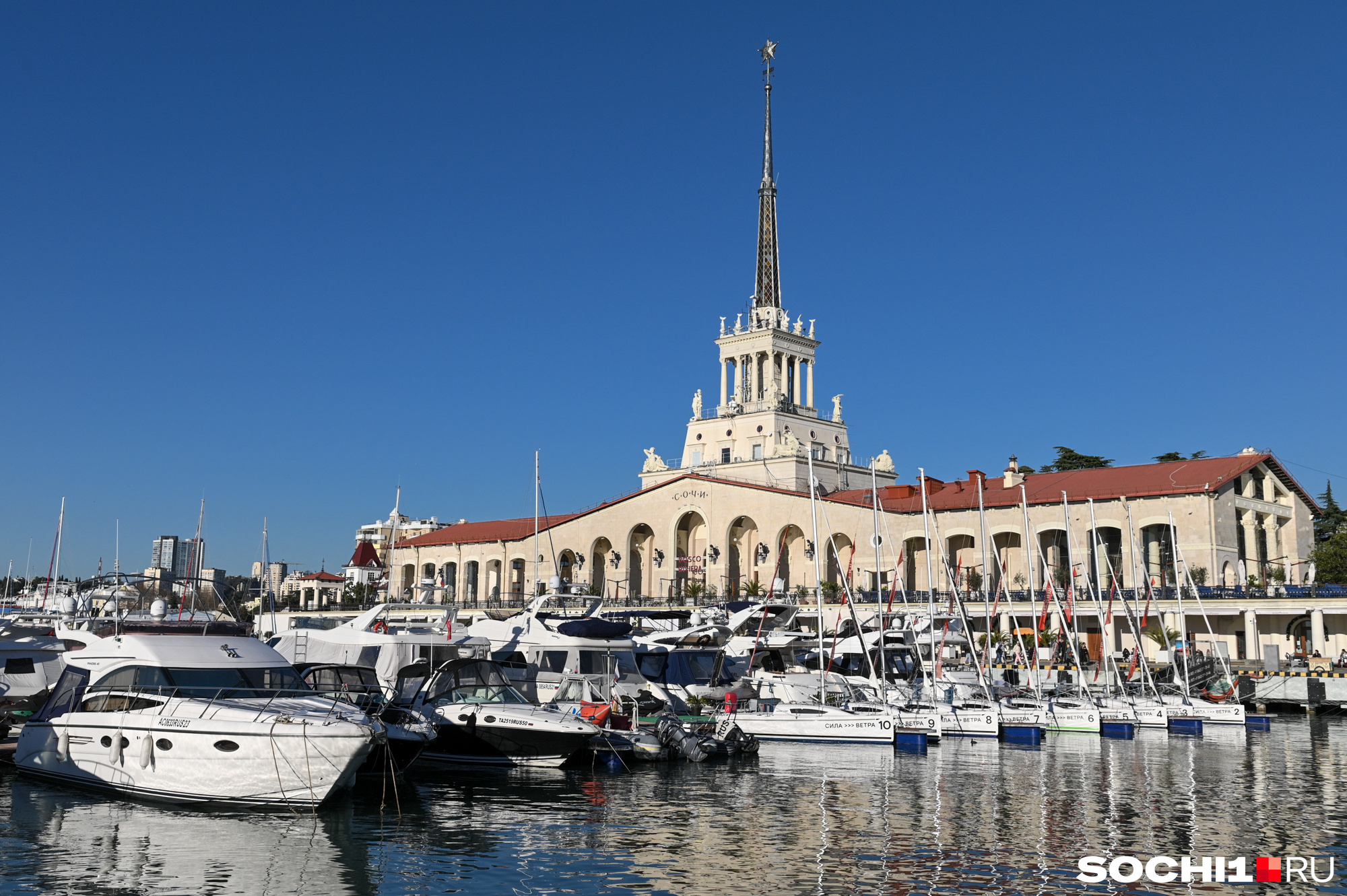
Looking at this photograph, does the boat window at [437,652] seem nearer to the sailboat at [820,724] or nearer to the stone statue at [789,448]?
the sailboat at [820,724]

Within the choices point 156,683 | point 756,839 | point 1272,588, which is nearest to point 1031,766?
point 756,839

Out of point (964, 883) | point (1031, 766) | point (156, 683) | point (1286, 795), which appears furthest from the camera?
point (1031, 766)

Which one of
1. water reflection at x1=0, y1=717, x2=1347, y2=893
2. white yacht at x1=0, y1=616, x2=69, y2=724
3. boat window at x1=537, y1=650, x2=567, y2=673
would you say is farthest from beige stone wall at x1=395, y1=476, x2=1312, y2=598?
white yacht at x1=0, y1=616, x2=69, y2=724

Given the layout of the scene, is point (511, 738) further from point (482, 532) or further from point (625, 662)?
point (482, 532)

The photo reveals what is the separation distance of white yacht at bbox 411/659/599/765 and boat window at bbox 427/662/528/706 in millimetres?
47

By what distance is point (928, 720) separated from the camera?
111ft

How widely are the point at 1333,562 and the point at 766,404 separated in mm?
42639

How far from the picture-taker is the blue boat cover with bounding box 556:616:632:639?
112ft

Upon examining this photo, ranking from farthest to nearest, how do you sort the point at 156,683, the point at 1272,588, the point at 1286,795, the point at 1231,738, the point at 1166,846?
1. the point at 1272,588
2. the point at 1231,738
3. the point at 1286,795
4. the point at 156,683
5. the point at 1166,846

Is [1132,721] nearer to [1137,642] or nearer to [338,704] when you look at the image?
[1137,642]

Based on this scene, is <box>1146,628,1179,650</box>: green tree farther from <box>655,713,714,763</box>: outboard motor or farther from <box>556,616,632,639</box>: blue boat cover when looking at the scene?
<box>655,713,714,763</box>: outboard motor

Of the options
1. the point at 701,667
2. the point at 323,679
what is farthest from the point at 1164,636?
the point at 323,679

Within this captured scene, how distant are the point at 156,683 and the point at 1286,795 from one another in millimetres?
22609

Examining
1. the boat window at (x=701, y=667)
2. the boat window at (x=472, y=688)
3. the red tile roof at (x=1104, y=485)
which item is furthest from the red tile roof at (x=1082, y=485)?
the boat window at (x=472, y=688)
